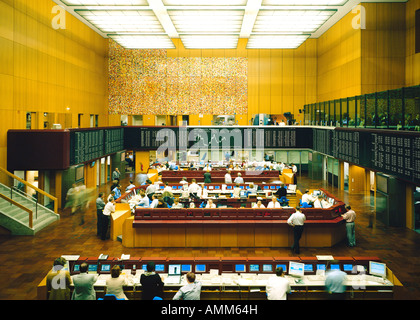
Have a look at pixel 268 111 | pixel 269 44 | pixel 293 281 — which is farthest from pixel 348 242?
pixel 268 111

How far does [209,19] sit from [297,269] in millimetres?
15560

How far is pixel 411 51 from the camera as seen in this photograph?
19.2 metres

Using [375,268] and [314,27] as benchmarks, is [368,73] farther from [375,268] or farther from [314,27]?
A: [375,268]

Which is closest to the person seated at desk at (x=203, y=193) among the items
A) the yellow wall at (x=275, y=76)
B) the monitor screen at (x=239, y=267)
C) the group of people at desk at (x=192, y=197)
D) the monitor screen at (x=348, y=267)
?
the group of people at desk at (x=192, y=197)

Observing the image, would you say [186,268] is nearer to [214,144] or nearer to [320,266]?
[320,266]

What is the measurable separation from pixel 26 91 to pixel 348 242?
14306 mm

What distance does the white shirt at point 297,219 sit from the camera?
991 cm

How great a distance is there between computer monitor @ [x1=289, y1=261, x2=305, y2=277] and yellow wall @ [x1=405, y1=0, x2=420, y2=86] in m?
15.9

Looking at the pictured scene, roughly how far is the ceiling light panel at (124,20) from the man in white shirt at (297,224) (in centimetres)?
1295

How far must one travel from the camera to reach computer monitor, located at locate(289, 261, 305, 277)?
6.64 meters

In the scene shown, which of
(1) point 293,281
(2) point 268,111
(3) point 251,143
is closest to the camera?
(1) point 293,281

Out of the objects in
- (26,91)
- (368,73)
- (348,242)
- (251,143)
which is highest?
(368,73)

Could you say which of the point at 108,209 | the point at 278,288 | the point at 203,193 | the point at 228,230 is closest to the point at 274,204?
the point at 228,230

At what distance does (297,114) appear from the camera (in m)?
29.7
